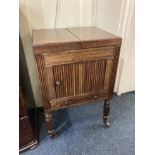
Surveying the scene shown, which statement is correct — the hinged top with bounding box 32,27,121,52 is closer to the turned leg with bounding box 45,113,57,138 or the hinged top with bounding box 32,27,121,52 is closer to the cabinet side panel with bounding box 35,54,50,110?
the cabinet side panel with bounding box 35,54,50,110

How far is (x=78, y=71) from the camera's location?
1156 millimetres

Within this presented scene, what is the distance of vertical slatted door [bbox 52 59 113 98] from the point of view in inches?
44.4

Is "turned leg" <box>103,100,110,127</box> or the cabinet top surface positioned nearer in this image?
the cabinet top surface

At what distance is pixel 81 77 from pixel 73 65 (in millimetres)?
114

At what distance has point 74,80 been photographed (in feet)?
3.87

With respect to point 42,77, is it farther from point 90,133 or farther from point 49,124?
point 90,133

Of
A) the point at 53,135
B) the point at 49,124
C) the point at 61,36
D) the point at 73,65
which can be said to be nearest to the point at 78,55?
the point at 73,65

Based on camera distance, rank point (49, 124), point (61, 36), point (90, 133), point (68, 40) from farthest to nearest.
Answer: point (90, 133), point (49, 124), point (61, 36), point (68, 40)

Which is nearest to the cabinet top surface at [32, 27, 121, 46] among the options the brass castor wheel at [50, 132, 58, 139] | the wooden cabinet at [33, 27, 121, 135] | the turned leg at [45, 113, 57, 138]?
the wooden cabinet at [33, 27, 121, 135]

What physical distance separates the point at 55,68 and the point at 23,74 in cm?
45

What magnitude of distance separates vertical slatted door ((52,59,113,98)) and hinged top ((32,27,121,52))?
12 centimetres
